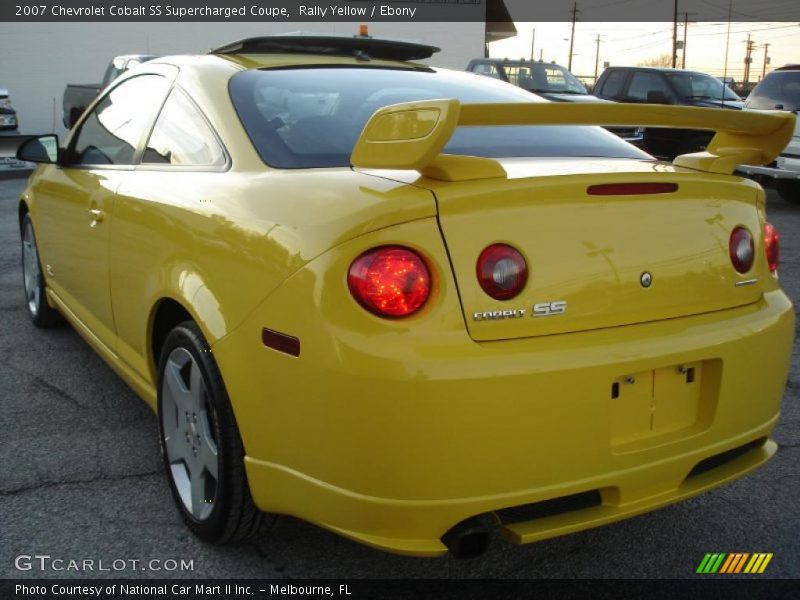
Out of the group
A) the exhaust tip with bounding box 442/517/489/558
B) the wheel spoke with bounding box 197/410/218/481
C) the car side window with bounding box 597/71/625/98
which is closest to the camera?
the exhaust tip with bounding box 442/517/489/558

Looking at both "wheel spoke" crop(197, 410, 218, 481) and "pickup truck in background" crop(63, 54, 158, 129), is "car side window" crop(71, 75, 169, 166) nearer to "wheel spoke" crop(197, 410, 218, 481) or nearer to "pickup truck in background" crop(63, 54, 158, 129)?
"wheel spoke" crop(197, 410, 218, 481)

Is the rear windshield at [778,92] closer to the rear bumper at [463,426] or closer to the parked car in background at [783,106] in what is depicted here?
the parked car in background at [783,106]

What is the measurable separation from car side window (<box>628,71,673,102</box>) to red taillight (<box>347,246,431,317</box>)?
13.5 meters

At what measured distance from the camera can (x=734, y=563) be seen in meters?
2.64

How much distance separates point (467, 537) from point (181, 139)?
5.74 feet

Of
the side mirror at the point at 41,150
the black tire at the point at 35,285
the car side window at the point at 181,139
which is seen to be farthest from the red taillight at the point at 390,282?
the black tire at the point at 35,285

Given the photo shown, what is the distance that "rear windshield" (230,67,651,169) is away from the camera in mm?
2701

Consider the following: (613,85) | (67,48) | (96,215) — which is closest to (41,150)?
(96,215)

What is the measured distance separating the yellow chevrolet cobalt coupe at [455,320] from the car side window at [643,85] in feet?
41.7

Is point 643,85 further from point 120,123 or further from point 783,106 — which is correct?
point 120,123

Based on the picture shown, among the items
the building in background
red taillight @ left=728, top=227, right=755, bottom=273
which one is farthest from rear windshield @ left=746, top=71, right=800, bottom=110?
the building in background

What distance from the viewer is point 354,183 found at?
2285 mm

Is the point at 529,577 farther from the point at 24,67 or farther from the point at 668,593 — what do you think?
the point at 24,67

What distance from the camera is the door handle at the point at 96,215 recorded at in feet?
11.0
